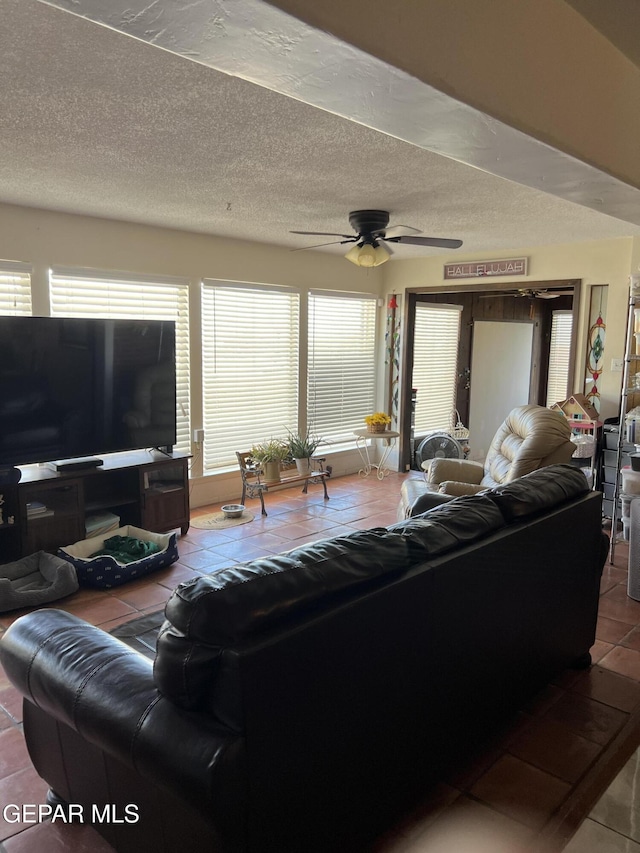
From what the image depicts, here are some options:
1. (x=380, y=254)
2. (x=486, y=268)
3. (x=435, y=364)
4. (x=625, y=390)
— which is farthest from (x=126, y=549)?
(x=435, y=364)

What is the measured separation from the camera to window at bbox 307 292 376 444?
21.6 ft

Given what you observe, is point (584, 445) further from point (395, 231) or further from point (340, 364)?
point (340, 364)

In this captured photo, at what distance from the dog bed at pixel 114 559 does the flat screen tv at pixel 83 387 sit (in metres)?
0.59

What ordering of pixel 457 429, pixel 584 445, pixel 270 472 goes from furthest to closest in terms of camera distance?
pixel 457 429 < pixel 270 472 < pixel 584 445

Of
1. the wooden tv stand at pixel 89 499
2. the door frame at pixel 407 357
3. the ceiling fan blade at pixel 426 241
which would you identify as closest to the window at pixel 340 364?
the door frame at pixel 407 357

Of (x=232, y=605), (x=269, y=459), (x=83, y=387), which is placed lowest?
(x=269, y=459)

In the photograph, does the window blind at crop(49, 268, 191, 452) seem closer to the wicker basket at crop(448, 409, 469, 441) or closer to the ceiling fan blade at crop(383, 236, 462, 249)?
the ceiling fan blade at crop(383, 236, 462, 249)

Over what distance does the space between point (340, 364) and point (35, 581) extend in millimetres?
4081

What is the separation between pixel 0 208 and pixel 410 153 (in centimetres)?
286

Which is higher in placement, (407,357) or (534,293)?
(534,293)

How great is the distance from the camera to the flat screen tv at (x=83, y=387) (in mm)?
3807

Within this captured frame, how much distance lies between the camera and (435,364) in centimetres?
762

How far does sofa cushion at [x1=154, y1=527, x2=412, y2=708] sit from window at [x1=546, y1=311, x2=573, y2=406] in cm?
713

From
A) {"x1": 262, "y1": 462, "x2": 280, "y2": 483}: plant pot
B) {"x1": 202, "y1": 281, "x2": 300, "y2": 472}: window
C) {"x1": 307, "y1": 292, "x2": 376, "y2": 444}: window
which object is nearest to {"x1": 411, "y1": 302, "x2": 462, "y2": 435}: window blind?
{"x1": 307, "y1": 292, "x2": 376, "y2": 444}: window
